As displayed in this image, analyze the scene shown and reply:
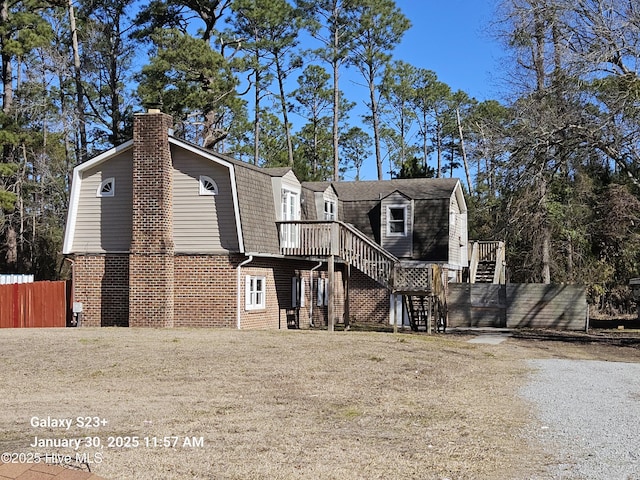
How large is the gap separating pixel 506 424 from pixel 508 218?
573 inches

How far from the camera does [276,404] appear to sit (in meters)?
10.5

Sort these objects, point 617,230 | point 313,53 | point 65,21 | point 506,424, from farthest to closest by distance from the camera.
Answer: point 313,53
point 65,21
point 617,230
point 506,424

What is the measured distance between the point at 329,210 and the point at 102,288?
1117 cm

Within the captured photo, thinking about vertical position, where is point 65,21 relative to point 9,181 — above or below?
above

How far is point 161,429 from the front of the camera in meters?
8.48

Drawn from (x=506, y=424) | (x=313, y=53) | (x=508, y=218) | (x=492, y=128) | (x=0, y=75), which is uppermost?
(x=313, y=53)

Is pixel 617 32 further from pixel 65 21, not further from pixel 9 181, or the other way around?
pixel 65 21

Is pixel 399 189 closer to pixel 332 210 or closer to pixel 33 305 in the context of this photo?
pixel 332 210

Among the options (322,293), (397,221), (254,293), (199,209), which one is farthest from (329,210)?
(199,209)

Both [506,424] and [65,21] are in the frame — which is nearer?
[506,424]

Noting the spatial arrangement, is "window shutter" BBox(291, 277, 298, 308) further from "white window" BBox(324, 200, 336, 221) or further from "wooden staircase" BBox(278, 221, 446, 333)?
"white window" BBox(324, 200, 336, 221)

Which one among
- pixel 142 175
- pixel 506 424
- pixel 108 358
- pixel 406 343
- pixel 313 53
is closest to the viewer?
pixel 506 424

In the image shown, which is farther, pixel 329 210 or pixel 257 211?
pixel 329 210

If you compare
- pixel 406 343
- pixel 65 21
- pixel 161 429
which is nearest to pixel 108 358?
pixel 161 429
